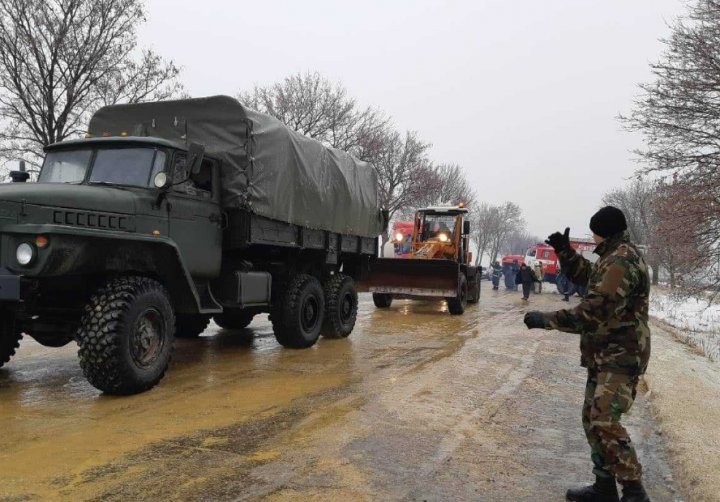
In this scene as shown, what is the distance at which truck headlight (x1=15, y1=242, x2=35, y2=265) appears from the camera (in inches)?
190

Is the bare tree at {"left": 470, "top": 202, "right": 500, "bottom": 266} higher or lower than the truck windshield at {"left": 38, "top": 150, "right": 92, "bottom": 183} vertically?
higher

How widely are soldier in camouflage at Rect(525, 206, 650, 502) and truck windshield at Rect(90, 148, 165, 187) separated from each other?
15.1ft

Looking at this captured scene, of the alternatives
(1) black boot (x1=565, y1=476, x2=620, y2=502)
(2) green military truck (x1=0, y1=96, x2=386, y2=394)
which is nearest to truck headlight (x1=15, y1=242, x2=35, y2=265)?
(2) green military truck (x1=0, y1=96, x2=386, y2=394)

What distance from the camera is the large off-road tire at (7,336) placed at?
5.97m

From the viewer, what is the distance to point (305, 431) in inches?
176

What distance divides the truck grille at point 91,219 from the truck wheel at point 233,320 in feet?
11.4

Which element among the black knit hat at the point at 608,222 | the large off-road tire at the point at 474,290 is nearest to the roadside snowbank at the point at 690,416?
the black knit hat at the point at 608,222

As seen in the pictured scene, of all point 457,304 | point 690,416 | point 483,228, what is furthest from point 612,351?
point 483,228

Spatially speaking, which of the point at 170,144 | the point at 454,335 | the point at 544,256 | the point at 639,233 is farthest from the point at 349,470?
the point at 639,233

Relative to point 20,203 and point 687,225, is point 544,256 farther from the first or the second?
point 20,203

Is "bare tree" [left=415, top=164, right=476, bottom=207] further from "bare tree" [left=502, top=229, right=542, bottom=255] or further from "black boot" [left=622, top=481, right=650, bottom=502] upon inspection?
"bare tree" [left=502, top=229, right=542, bottom=255]

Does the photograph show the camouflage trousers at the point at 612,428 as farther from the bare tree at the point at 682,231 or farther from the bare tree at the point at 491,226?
the bare tree at the point at 491,226

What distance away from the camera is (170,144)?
643 cm

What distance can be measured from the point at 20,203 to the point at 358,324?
309 inches
